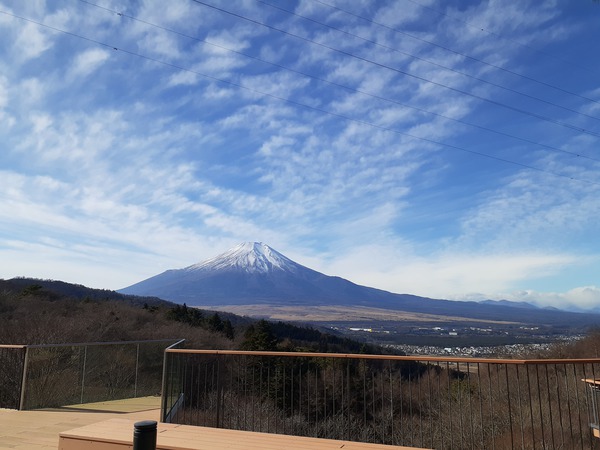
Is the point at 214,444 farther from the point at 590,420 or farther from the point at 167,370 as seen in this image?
the point at 590,420

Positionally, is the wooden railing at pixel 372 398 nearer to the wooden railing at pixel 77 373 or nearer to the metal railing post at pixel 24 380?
the wooden railing at pixel 77 373

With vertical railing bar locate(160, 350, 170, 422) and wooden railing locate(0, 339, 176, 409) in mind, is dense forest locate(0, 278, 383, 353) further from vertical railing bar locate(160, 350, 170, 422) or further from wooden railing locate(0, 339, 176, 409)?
vertical railing bar locate(160, 350, 170, 422)

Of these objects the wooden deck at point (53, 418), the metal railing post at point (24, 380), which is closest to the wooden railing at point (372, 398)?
the wooden deck at point (53, 418)

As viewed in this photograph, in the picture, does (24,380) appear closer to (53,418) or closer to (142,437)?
(53,418)

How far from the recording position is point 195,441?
4148 millimetres

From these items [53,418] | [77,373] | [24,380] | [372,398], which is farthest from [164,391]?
[77,373]

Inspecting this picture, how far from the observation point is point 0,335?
973 inches

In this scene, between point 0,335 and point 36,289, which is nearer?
point 0,335

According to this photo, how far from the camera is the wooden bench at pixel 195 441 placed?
13.2 feet

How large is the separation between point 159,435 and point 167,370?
2370mm

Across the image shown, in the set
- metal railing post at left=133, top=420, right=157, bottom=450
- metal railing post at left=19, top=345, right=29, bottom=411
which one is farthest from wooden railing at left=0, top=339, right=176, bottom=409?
metal railing post at left=133, top=420, right=157, bottom=450

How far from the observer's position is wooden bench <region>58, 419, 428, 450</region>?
4012 mm

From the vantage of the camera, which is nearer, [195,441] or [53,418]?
[195,441]

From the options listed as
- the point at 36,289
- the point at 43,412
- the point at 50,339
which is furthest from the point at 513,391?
the point at 36,289
